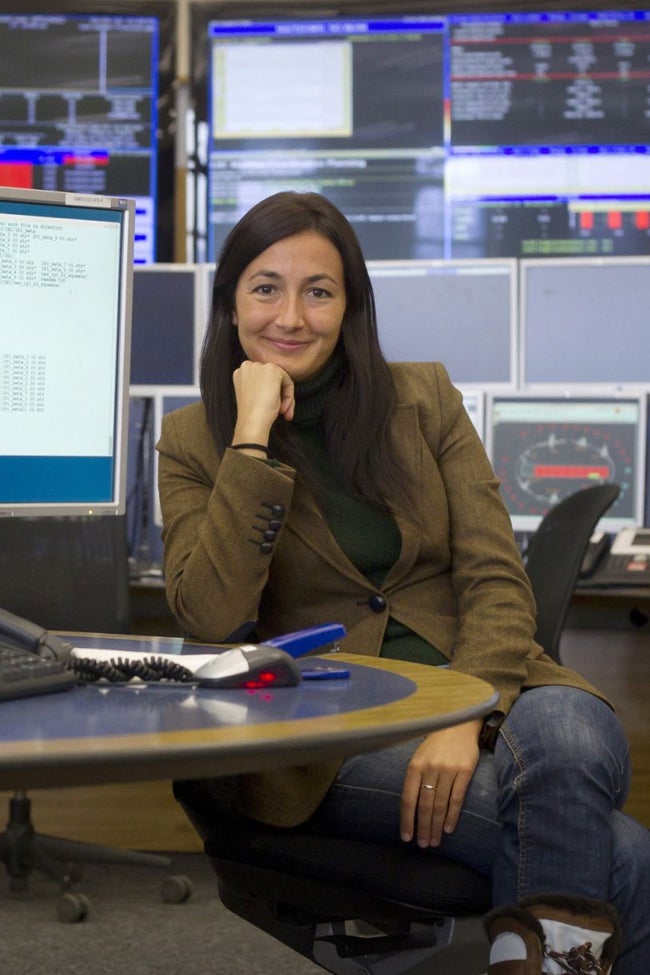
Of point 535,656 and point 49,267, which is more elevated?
→ point 49,267

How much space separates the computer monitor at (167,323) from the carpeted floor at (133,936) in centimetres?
117

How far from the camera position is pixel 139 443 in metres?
2.99

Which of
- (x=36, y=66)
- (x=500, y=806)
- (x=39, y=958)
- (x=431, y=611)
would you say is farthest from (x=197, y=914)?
(x=36, y=66)

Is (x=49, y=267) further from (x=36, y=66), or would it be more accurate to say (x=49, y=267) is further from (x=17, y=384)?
(x=36, y=66)

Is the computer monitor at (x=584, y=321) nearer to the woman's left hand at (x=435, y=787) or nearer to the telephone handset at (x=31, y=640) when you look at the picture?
the woman's left hand at (x=435, y=787)

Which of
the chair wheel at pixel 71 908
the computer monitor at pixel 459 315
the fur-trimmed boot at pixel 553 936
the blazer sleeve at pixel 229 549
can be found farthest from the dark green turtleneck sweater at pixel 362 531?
the computer monitor at pixel 459 315

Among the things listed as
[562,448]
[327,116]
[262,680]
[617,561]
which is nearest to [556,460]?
[562,448]

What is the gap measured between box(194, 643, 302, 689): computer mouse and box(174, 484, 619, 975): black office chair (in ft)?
1.02

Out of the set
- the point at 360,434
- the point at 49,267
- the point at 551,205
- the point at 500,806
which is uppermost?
the point at 551,205

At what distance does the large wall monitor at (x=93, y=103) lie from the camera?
391cm

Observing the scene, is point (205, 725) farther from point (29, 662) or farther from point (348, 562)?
point (348, 562)

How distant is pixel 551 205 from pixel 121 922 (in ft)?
8.06

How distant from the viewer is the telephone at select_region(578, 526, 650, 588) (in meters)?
2.39

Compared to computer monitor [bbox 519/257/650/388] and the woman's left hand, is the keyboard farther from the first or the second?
computer monitor [bbox 519/257/650/388]
